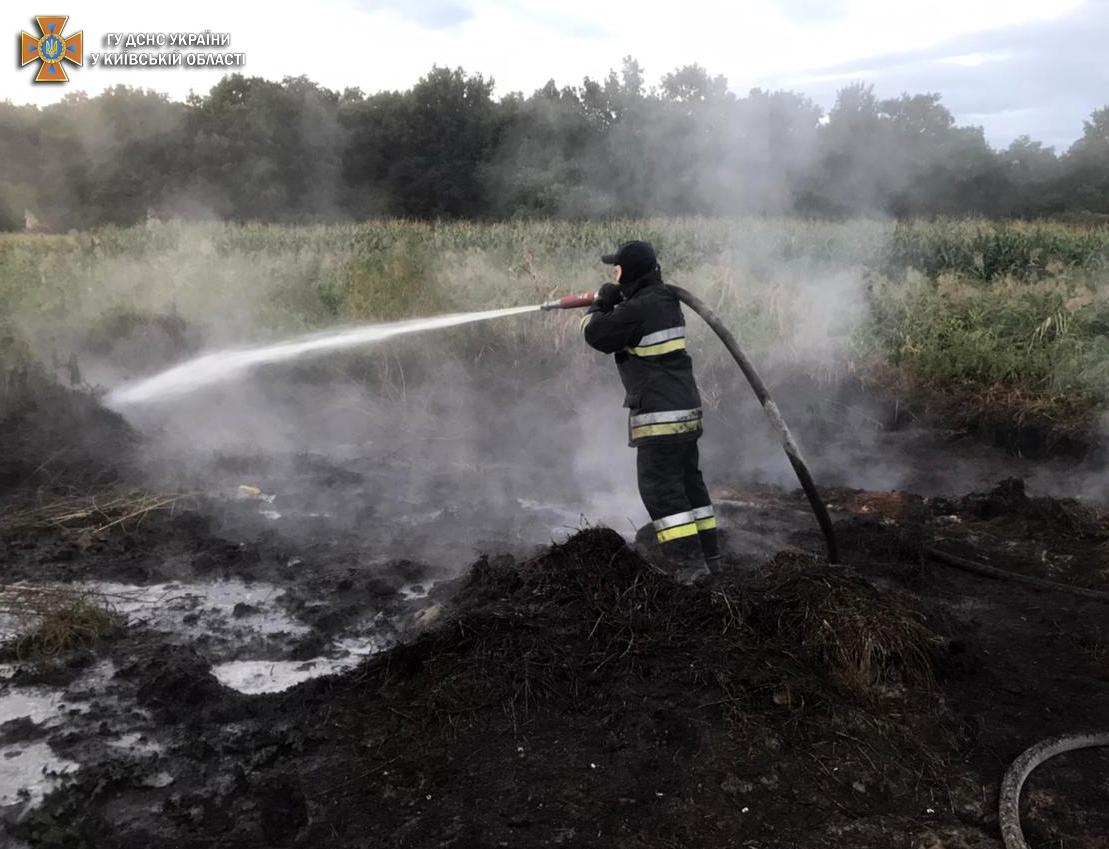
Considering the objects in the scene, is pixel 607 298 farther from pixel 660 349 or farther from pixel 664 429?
pixel 664 429

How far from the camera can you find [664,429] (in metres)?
4.69

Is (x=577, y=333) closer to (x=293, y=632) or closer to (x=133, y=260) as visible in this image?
(x=293, y=632)

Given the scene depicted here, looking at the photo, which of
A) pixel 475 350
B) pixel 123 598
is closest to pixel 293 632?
pixel 123 598

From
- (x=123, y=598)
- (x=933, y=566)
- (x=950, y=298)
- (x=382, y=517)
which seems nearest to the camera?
(x=123, y=598)

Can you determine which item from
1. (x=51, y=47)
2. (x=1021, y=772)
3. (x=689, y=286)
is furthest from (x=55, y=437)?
(x=1021, y=772)

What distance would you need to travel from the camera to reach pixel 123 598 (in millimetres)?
4578

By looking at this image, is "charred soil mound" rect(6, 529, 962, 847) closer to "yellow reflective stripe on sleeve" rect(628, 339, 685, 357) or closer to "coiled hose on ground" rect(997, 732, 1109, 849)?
"coiled hose on ground" rect(997, 732, 1109, 849)

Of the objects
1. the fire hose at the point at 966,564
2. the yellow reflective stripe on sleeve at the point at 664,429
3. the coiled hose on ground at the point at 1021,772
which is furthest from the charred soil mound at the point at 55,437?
the coiled hose on ground at the point at 1021,772

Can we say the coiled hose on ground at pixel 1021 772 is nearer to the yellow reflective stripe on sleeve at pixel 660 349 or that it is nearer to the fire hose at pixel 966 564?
the fire hose at pixel 966 564

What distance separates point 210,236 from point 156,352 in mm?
4035

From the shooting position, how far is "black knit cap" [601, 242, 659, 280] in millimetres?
4684

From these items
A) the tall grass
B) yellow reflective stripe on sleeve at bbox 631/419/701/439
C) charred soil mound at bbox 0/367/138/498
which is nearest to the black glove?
yellow reflective stripe on sleeve at bbox 631/419/701/439

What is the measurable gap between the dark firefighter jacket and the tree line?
5122mm

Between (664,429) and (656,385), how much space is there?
260 mm
